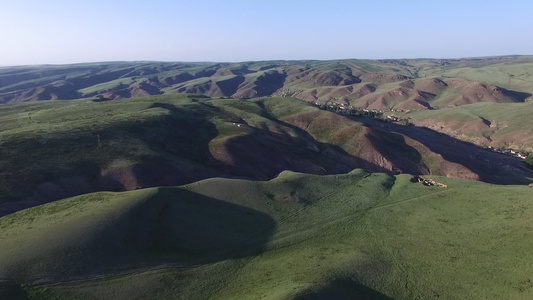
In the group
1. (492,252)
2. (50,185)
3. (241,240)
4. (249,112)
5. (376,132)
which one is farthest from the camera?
(249,112)

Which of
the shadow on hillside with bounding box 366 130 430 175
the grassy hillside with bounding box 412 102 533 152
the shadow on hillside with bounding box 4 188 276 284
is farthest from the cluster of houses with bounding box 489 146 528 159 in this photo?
the shadow on hillside with bounding box 4 188 276 284

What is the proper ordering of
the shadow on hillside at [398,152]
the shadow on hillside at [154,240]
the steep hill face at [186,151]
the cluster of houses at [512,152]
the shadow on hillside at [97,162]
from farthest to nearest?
1. the cluster of houses at [512,152]
2. the shadow on hillside at [398,152]
3. the steep hill face at [186,151]
4. the shadow on hillside at [97,162]
5. the shadow on hillside at [154,240]

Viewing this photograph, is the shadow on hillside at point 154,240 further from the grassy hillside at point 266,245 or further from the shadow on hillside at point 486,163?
the shadow on hillside at point 486,163

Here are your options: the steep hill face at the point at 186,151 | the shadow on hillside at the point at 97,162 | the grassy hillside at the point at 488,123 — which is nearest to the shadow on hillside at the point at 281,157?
the steep hill face at the point at 186,151

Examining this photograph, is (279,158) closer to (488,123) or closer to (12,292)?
(12,292)

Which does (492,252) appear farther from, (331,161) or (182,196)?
(331,161)

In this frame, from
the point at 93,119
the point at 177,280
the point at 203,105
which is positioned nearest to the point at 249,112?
the point at 203,105

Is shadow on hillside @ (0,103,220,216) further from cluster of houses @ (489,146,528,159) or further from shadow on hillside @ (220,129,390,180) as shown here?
cluster of houses @ (489,146,528,159)

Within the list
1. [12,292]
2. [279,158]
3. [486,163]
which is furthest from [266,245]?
[486,163]
